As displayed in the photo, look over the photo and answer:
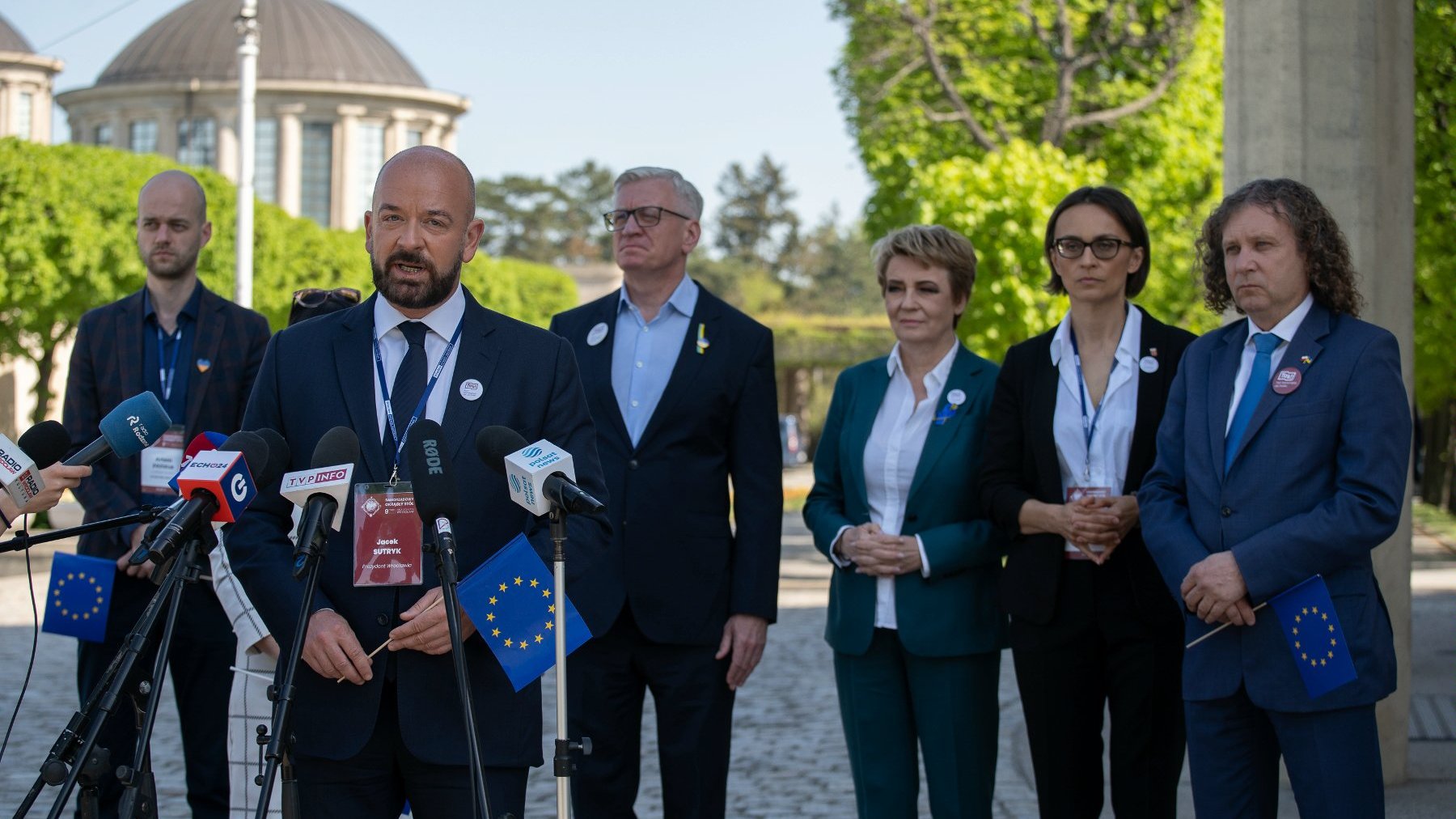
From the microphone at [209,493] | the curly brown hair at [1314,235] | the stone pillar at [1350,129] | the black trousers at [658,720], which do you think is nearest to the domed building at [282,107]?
the stone pillar at [1350,129]

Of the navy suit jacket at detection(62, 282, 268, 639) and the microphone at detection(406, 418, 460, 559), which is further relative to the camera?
the navy suit jacket at detection(62, 282, 268, 639)

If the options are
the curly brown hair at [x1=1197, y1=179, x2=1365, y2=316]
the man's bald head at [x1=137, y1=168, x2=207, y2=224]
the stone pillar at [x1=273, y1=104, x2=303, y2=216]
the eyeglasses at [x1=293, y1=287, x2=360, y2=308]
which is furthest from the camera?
the stone pillar at [x1=273, y1=104, x2=303, y2=216]

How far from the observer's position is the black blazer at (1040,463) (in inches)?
224

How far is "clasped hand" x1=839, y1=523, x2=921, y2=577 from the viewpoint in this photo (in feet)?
19.5

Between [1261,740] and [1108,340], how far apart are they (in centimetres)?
159

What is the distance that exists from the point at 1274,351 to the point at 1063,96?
20.3m

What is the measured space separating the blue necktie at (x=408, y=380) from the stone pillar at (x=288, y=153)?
83870mm

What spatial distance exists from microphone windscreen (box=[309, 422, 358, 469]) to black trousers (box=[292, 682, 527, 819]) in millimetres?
678

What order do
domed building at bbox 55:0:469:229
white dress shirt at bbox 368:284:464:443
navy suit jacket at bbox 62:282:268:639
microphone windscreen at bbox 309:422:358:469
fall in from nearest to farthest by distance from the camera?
microphone windscreen at bbox 309:422:358:469, white dress shirt at bbox 368:284:464:443, navy suit jacket at bbox 62:282:268:639, domed building at bbox 55:0:469:229

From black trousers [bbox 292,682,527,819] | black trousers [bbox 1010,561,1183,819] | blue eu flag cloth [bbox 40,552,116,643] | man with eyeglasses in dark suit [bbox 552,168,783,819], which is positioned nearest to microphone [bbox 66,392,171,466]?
black trousers [bbox 292,682,527,819]

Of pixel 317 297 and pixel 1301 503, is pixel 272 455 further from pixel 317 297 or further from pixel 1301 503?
pixel 317 297

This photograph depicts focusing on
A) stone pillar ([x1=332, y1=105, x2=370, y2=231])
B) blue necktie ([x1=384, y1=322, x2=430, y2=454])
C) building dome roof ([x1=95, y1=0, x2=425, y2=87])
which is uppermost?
building dome roof ([x1=95, y1=0, x2=425, y2=87])

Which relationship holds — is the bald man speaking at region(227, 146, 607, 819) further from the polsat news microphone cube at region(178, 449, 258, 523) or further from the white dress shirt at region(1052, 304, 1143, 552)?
the white dress shirt at region(1052, 304, 1143, 552)

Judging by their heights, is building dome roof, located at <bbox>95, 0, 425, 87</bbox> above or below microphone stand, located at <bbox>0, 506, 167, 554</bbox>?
above
